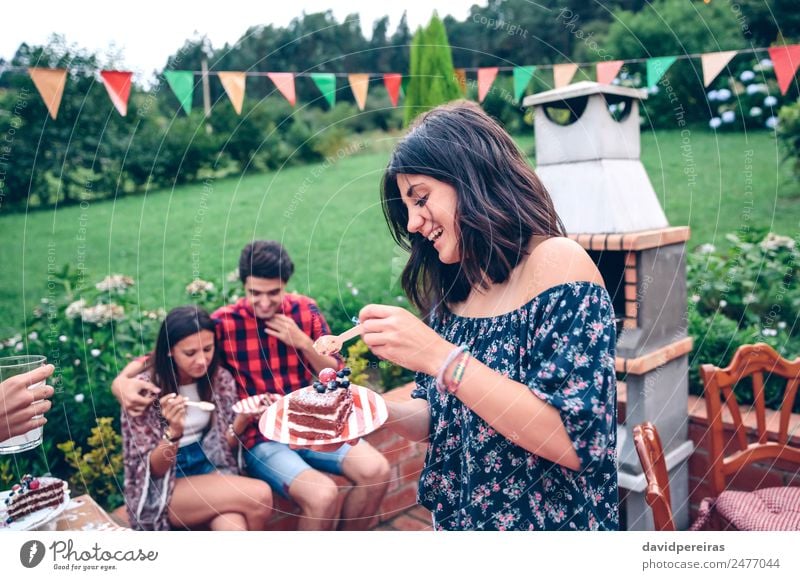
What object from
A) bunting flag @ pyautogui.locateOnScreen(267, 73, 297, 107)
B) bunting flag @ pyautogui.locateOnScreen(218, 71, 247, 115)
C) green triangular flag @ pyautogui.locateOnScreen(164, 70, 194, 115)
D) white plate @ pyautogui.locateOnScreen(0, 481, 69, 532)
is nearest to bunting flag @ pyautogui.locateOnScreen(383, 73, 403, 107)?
bunting flag @ pyautogui.locateOnScreen(267, 73, 297, 107)

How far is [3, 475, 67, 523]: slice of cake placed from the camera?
1.16 meters

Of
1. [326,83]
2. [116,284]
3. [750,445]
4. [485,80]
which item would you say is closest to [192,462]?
[116,284]

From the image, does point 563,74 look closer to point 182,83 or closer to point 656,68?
point 656,68

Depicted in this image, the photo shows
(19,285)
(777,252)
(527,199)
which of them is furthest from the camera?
(19,285)

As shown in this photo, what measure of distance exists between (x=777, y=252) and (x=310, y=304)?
1.78m

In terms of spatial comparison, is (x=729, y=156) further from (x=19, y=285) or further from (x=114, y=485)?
(x=19, y=285)

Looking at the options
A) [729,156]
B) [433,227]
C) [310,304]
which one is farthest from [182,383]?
[729,156]

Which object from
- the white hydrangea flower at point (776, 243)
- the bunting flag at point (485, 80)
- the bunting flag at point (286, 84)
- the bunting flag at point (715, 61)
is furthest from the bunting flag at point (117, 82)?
the white hydrangea flower at point (776, 243)

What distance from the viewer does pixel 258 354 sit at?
1.56 meters

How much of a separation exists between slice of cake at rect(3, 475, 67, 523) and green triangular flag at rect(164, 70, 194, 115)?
3.06 feet

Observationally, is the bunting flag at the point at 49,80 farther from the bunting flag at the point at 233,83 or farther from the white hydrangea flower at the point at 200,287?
the white hydrangea flower at the point at 200,287

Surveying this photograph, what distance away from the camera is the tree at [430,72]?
1750mm

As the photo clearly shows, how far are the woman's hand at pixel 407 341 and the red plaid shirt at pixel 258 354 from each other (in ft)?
2.29

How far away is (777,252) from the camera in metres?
2.21
